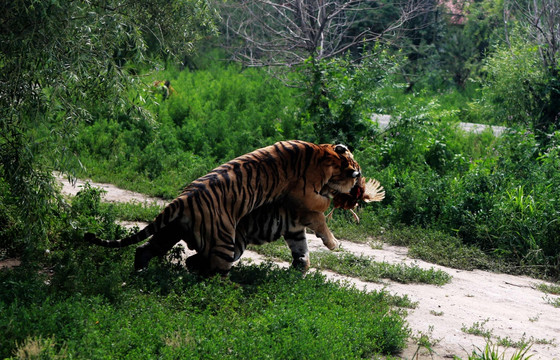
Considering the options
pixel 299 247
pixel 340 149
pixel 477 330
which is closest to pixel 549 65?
pixel 340 149

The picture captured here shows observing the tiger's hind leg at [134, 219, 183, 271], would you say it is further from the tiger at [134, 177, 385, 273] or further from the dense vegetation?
the dense vegetation

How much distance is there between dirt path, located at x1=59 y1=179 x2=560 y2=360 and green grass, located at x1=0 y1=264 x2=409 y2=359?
0.36m

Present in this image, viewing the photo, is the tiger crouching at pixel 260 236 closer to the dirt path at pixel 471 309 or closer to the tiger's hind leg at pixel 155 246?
the tiger's hind leg at pixel 155 246

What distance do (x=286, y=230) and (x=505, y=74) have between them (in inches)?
283

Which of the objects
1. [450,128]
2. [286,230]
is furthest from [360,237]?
[450,128]

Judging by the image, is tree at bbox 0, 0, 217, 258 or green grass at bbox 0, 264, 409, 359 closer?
green grass at bbox 0, 264, 409, 359

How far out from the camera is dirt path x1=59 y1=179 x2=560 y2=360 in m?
5.48

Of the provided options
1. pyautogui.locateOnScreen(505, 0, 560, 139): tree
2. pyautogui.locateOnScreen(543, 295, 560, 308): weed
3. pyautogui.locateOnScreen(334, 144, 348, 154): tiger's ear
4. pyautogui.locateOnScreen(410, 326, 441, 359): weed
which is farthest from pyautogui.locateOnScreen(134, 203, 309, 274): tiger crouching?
pyautogui.locateOnScreen(505, 0, 560, 139): tree

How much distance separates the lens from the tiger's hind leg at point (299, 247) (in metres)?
6.61

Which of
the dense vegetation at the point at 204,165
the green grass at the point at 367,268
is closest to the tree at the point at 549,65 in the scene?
the dense vegetation at the point at 204,165

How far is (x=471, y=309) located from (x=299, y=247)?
5.82ft

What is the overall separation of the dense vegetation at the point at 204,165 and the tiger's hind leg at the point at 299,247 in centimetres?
34

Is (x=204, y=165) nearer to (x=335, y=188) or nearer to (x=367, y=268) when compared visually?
(x=367, y=268)

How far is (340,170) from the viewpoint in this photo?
6641mm
